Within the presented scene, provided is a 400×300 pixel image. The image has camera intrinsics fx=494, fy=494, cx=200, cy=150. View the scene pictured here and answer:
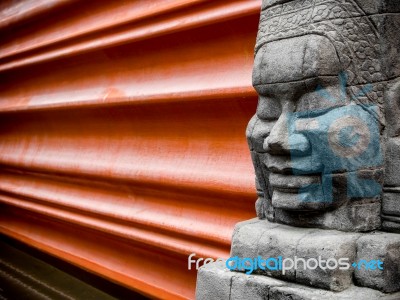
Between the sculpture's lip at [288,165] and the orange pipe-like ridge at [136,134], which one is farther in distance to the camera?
the orange pipe-like ridge at [136,134]

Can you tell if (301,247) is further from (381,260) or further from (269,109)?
(269,109)

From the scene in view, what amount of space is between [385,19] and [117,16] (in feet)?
7.34

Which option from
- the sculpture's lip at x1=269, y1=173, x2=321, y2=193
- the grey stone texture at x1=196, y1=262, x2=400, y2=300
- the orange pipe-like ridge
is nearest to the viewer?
the grey stone texture at x1=196, y1=262, x2=400, y2=300

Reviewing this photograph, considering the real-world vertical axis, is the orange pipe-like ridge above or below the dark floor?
above

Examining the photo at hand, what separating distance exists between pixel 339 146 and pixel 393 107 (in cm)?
19

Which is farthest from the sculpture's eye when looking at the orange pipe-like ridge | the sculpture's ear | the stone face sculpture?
the orange pipe-like ridge

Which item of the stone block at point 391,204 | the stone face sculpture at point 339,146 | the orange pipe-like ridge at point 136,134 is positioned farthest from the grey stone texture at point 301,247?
the orange pipe-like ridge at point 136,134

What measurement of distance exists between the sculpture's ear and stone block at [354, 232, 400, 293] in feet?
0.98

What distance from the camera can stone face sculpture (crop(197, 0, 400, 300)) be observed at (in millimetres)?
1343

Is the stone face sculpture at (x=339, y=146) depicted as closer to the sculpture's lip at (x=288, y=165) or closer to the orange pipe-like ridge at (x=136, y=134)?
the sculpture's lip at (x=288, y=165)

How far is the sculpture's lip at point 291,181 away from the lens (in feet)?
4.68

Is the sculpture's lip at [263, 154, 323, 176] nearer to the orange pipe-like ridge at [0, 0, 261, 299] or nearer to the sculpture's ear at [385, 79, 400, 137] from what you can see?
the sculpture's ear at [385, 79, 400, 137]

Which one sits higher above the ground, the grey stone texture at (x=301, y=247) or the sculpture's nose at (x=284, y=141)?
the sculpture's nose at (x=284, y=141)

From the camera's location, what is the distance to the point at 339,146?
137 cm
